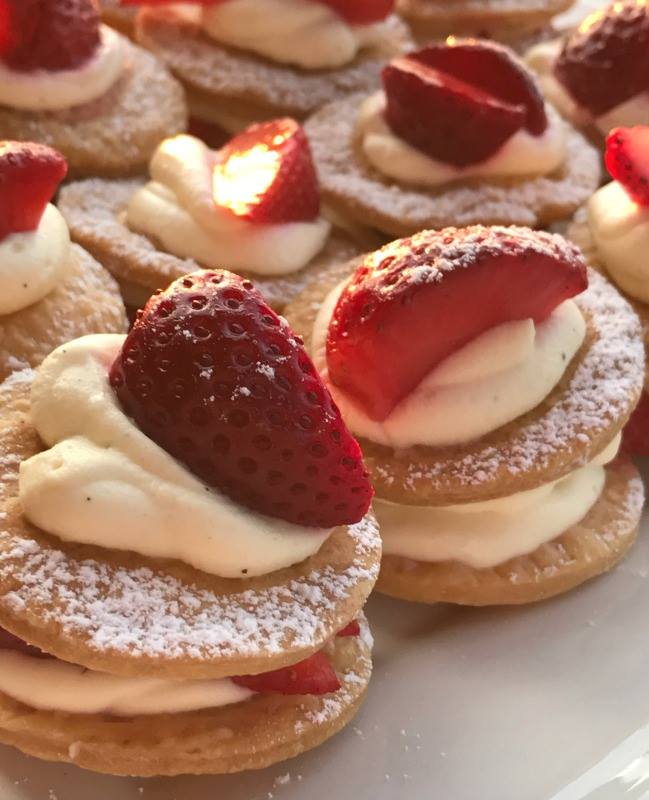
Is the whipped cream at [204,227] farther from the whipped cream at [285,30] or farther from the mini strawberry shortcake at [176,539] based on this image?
the mini strawberry shortcake at [176,539]

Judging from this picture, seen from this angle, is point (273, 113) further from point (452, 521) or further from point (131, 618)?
point (131, 618)

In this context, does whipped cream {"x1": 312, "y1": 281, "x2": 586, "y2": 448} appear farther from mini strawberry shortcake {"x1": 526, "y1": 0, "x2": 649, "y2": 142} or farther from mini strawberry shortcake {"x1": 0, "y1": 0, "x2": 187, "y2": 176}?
mini strawberry shortcake {"x1": 526, "y1": 0, "x2": 649, "y2": 142}

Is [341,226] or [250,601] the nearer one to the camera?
[250,601]

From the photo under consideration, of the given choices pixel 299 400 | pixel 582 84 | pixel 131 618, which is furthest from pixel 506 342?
pixel 582 84

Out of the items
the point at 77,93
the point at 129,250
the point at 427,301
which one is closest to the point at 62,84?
the point at 77,93

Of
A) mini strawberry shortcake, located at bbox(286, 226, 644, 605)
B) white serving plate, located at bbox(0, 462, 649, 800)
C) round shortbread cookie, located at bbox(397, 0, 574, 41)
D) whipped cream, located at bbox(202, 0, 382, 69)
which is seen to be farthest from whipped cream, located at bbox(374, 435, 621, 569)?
round shortbread cookie, located at bbox(397, 0, 574, 41)

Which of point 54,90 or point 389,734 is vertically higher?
point 54,90

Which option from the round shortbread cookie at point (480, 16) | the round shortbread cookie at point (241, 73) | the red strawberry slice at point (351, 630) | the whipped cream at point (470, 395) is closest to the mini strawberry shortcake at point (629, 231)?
the whipped cream at point (470, 395)

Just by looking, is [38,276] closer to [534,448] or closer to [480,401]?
[480,401]
